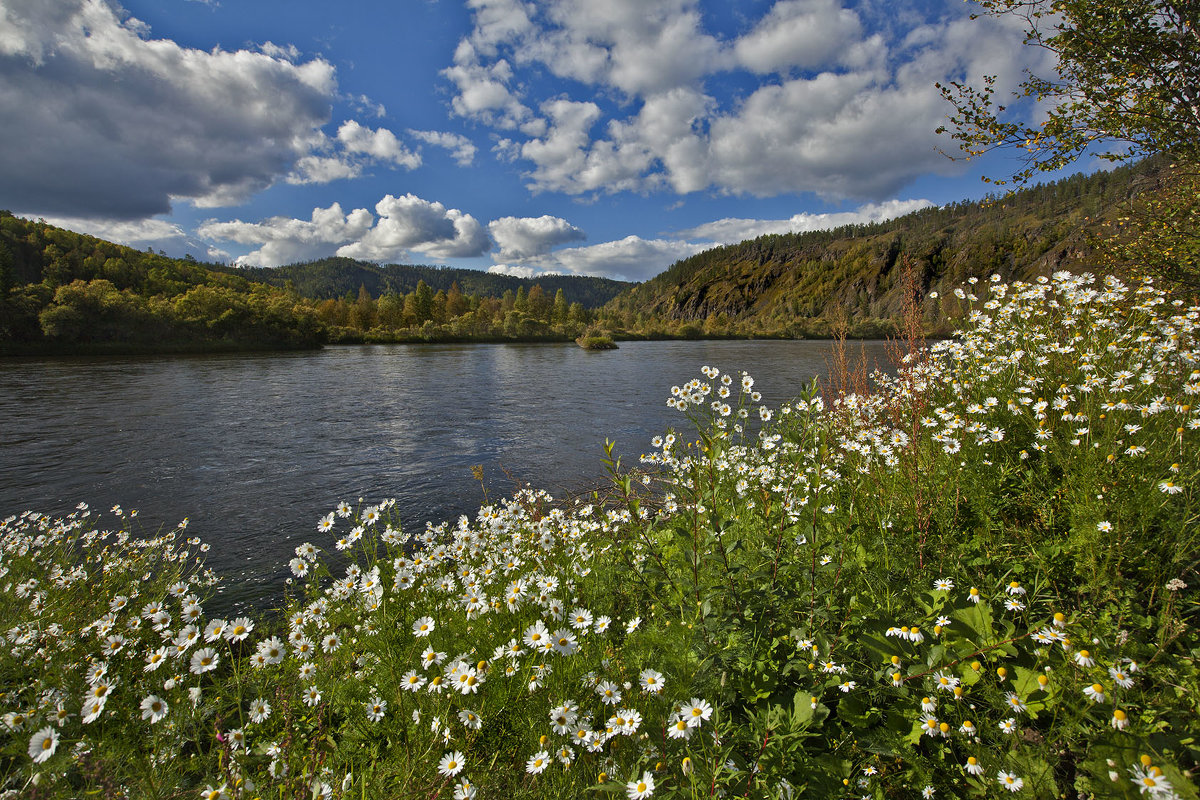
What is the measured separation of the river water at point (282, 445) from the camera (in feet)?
28.4

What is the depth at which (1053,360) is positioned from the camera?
15.9 ft

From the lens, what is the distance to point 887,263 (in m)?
159

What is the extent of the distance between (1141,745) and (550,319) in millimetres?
110336

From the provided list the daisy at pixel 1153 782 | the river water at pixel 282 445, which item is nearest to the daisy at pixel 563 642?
the daisy at pixel 1153 782

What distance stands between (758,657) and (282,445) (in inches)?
580

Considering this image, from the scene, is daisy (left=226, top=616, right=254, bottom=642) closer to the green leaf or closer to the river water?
the green leaf

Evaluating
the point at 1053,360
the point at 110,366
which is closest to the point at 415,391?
the point at 1053,360

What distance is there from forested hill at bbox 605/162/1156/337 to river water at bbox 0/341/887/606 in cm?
7972

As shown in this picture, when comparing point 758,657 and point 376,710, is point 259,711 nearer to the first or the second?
point 376,710

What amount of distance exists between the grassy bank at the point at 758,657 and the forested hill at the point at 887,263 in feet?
313

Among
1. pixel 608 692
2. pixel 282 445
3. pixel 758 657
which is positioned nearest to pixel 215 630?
pixel 608 692

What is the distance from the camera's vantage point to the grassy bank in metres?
1.98

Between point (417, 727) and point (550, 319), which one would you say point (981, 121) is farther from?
point (550, 319)

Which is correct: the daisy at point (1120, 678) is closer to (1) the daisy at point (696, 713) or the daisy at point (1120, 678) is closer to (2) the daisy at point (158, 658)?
(1) the daisy at point (696, 713)
